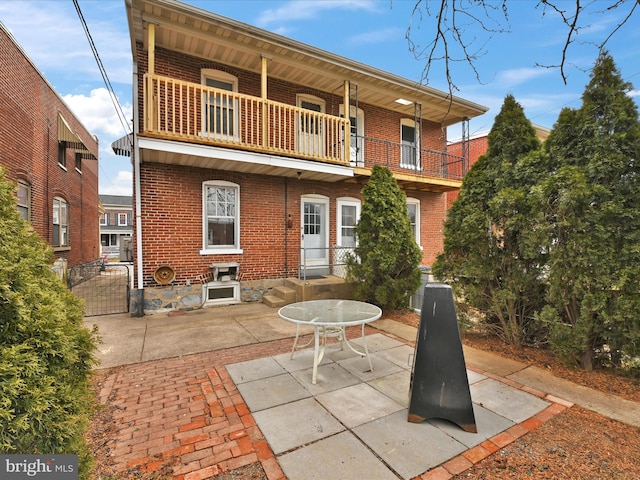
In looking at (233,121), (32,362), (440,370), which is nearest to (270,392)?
(440,370)

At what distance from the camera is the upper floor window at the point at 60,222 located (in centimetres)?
1243

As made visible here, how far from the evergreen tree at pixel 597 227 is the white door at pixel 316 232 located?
6.18 metres

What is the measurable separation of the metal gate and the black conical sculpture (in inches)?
234

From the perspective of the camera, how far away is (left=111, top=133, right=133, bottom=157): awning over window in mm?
7191

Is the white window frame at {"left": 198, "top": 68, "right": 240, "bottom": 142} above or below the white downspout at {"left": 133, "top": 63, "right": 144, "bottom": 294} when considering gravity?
above

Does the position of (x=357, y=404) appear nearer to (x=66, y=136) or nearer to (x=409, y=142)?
(x=409, y=142)

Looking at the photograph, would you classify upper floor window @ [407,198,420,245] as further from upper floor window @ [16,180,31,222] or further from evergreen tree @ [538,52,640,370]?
upper floor window @ [16,180,31,222]

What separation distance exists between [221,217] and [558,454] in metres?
7.43

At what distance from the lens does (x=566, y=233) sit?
3.75m

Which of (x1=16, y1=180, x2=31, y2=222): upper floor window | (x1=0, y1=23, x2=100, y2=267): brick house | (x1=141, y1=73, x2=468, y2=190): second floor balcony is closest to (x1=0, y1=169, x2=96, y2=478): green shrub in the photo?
(x1=141, y1=73, x2=468, y2=190): second floor balcony

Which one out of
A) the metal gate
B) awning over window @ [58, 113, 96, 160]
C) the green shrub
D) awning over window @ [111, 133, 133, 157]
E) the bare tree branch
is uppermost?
awning over window @ [58, 113, 96, 160]

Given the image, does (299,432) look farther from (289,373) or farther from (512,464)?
(512,464)

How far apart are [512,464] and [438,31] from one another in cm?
325

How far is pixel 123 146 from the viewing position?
294 inches
